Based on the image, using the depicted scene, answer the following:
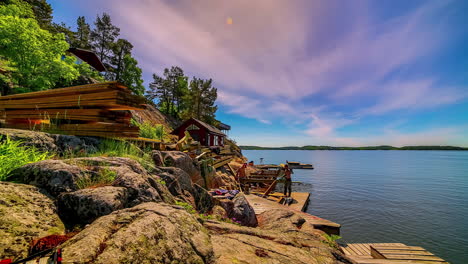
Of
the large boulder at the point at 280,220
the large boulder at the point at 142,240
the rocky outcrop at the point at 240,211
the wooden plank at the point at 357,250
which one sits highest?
the large boulder at the point at 142,240

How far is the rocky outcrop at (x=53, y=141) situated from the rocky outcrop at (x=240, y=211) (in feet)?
17.2

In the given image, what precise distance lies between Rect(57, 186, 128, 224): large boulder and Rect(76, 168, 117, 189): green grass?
31 cm

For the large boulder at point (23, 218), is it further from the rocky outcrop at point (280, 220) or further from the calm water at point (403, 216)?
the calm water at point (403, 216)

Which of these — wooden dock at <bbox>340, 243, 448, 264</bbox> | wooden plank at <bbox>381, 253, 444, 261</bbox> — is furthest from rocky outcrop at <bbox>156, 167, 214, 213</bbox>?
wooden plank at <bbox>381, 253, 444, 261</bbox>

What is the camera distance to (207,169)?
1275cm

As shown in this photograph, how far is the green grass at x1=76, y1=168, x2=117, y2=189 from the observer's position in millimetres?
2922

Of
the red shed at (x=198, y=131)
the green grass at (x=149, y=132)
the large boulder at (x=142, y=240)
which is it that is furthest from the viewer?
the red shed at (x=198, y=131)

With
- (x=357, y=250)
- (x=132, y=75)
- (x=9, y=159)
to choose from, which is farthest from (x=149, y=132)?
(x=132, y=75)

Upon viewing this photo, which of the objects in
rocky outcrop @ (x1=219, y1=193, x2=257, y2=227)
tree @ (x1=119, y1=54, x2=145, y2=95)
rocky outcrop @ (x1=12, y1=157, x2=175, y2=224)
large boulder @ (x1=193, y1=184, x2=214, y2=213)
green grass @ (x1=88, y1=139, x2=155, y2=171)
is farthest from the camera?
tree @ (x1=119, y1=54, x2=145, y2=95)

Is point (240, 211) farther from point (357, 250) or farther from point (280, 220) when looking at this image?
point (357, 250)

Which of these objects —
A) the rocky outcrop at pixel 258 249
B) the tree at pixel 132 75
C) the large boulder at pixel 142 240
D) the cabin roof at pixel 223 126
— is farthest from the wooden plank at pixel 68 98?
the cabin roof at pixel 223 126

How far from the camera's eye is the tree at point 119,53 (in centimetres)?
4469

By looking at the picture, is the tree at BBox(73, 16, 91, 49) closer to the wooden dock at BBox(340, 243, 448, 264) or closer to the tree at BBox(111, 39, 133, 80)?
the tree at BBox(111, 39, 133, 80)

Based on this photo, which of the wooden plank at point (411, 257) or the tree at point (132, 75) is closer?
the wooden plank at point (411, 257)
